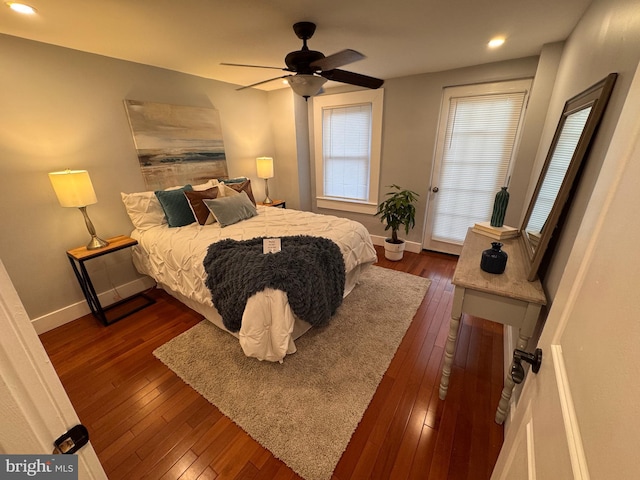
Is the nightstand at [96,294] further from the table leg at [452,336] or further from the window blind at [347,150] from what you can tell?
the window blind at [347,150]

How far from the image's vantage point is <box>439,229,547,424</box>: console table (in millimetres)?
1233

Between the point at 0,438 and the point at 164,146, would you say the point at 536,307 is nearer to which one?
the point at 0,438

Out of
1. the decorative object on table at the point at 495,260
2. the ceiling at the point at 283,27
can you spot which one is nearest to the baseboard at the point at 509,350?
the decorative object on table at the point at 495,260

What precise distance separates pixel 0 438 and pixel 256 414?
4.22 feet

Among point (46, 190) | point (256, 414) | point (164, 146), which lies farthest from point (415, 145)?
point (46, 190)

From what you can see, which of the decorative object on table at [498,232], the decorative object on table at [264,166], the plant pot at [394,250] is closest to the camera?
the decorative object on table at [498,232]

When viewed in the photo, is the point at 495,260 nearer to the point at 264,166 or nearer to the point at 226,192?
the point at 226,192

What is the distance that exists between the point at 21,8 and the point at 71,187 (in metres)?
1.10

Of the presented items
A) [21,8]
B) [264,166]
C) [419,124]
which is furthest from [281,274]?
[419,124]

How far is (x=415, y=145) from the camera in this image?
3322 millimetres

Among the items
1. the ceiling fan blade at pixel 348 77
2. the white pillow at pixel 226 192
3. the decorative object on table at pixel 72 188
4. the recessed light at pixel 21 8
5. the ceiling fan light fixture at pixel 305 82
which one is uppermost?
the recessed light at pixel 21 8

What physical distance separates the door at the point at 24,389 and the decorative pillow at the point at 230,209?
2.23 metres

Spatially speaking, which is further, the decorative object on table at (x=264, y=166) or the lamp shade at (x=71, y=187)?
the decorative object on table at (x=264, y=166)

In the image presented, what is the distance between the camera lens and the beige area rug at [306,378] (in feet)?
4.56
